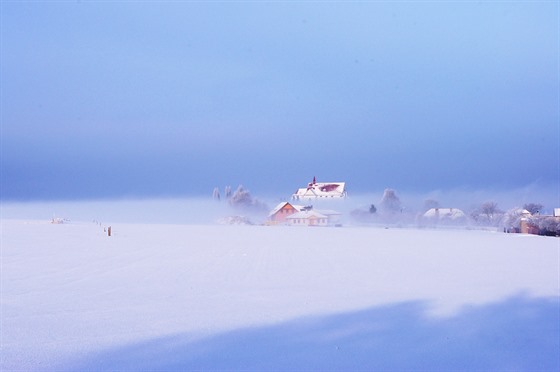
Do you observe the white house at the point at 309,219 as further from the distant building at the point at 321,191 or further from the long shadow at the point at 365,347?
the long shadow at the point at 365,347

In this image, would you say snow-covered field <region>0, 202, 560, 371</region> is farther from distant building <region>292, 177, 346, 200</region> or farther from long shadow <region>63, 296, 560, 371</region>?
distant building <region>292, 177, 346, 200</region>

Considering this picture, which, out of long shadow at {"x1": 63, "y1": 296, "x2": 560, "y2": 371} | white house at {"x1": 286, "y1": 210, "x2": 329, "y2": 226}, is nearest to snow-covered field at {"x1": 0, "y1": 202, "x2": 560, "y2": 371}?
long shadow at {"x1": 63, "y1": 296, "x2": 560, "y2": 371}

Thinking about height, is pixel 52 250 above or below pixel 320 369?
above

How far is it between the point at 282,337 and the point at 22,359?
263 cm

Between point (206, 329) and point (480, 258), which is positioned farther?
point (480, 258)

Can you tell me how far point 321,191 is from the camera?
40469 mm

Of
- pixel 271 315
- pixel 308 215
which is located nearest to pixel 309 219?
pixel 308 215

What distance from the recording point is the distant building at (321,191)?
39688 millimetres

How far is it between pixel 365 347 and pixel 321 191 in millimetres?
34938

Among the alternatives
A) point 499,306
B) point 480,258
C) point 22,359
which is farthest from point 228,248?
point 22,359

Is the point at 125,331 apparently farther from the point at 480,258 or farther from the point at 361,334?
the point at 480,258

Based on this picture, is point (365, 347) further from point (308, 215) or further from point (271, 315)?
point (308, 215)

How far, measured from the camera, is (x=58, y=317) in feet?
21.3

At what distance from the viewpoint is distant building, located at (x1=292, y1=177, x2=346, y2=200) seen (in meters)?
39.7
